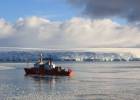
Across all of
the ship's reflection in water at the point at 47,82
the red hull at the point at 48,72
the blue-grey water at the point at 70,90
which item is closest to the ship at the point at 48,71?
the red hull at the point at 48,72

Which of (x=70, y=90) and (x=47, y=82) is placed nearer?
(x=70, y=90)

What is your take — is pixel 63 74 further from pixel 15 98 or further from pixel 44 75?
pixel 15 98

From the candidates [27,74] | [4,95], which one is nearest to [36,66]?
[27,74]

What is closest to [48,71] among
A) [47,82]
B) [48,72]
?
[48,72]

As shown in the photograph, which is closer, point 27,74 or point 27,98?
point 27,98

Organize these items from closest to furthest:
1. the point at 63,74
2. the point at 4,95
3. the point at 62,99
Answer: the point at 62,99, the point at 4,95, the point at 63,74

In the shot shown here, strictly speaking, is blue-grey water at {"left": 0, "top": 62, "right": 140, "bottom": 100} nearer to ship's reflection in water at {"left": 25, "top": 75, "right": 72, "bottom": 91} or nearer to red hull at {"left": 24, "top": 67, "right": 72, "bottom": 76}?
ship's reflection in water at {"left": 25, "top": 75, "right": 72, "bottom": 91}

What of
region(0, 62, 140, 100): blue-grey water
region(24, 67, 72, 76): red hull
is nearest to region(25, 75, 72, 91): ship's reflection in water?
region(0, 62, 140, 100): blue-grey water

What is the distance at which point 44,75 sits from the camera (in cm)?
10925

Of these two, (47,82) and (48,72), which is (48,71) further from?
(47,82)

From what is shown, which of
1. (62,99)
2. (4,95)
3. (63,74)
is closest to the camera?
(62,99)

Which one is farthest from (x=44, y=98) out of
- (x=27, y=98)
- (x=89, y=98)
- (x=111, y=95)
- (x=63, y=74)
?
(x=63, y=74)

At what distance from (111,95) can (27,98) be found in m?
10.7

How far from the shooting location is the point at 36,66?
114812 millimetres
